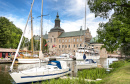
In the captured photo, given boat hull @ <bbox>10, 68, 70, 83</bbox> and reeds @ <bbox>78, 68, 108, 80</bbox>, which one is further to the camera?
reeds @ <bbox>78, 68, 108, 80</bbox>

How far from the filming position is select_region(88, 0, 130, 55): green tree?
1288 centimetres

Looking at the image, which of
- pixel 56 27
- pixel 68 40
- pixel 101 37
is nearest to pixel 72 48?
pixel 68 40

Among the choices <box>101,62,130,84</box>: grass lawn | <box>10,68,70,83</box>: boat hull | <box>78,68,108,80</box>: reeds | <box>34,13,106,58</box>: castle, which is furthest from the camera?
<box>34,13,106,58</box>: castle

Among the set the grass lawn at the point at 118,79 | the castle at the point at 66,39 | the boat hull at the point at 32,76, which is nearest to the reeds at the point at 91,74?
the grass lawn at the point at 118,79

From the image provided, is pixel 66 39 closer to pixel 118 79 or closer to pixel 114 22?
pixel 114 22

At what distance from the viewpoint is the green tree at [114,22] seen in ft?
42.3

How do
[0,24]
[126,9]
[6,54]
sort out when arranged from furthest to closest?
1. [0,24]
2. [6,54]
3. [126,9]

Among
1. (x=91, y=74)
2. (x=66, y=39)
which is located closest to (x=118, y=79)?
(x=91, y=74)

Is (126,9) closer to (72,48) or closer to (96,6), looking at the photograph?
(96,6)

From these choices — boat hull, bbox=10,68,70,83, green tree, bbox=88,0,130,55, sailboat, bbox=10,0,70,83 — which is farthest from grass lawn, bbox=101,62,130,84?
boat hull, bbox=10,68,70,83

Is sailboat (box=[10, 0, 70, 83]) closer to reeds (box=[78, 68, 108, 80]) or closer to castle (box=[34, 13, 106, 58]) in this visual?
reeds (box=[78, 68, 108, 80])

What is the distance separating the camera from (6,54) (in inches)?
1752

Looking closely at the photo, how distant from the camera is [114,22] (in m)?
13.2

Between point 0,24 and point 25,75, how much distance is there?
44.5m
